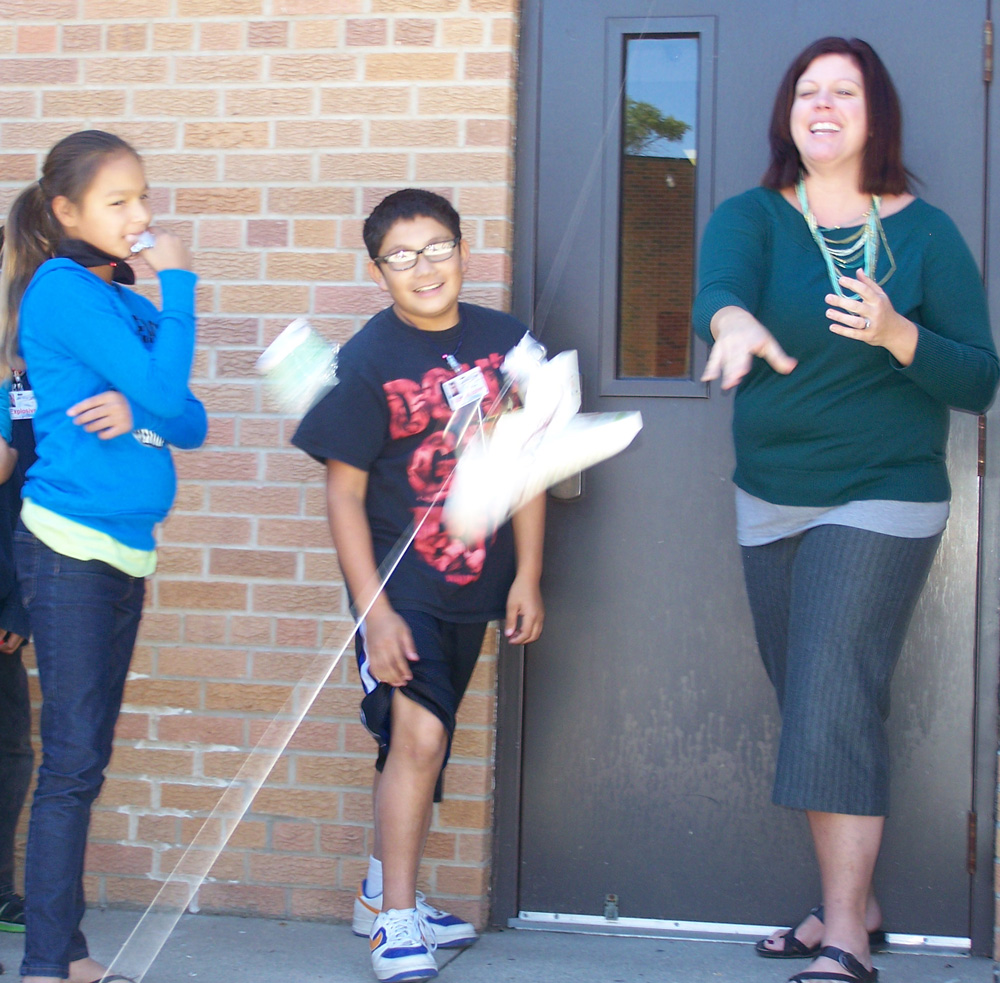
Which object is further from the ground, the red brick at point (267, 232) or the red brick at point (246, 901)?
the red brick at point (267, 232)

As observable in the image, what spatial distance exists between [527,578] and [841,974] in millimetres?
1033

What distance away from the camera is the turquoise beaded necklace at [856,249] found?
2490 millimetres

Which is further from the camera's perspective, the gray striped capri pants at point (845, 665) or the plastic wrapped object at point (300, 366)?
the plastic wrapped object at point (300, 366)

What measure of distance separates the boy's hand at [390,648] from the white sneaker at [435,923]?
671 mm

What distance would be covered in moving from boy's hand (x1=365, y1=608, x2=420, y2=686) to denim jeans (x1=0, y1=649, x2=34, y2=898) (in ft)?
3.33

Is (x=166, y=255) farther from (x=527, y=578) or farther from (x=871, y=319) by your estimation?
(x=871, y=319)

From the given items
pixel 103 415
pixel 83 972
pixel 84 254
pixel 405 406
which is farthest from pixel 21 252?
pixel 83 972

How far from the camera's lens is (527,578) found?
270cm

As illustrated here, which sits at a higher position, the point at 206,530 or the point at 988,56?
the point at 988,56

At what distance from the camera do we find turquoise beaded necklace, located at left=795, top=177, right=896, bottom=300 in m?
2.49

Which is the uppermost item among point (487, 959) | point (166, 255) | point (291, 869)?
point (166, 255)

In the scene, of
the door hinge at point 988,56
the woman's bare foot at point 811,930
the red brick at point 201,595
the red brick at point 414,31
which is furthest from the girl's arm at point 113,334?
the door hinge at point 988,56

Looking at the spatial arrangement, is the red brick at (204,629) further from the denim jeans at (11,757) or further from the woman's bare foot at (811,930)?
the woman's bare foot at (811,930)

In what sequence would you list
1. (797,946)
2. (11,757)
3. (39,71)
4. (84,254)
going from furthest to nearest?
(39,71)
(11,757)
(797,946)
(84,254)
